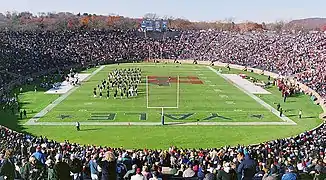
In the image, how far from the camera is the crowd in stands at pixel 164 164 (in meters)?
9.77

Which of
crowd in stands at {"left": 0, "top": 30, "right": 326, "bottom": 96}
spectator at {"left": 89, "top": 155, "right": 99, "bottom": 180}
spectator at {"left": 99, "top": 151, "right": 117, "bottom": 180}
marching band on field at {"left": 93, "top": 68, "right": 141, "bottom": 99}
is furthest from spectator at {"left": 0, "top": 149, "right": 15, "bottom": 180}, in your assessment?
crowd in stands at {"left": 0, "top": 30, "right": 326, "bottom": 96}

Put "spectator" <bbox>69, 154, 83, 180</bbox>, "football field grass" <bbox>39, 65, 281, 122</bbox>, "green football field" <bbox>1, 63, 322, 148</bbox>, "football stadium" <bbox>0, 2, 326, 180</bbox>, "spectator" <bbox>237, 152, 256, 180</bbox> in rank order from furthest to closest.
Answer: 1. "football field grass" <bbox>39, 65, 281, 122</bbox>
2. "green football field" <bbox>1, 63, 322, 148</bbox>
3. "football stadium" <bbox>0, 2, 326, 180</bbox>
4. "spectator" <bbox>237, 152, 256, 180</bbox>
5. "spectator" <bbox>69, 154, 83, 180</bbox>

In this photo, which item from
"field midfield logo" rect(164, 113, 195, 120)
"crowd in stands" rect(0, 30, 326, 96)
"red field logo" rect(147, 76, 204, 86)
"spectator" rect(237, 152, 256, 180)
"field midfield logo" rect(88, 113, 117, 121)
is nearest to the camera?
"spectator" rect(237, 152, 256, 180)

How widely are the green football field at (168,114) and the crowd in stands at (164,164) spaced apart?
18.1 ft

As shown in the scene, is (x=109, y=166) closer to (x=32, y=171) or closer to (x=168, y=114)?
(x=32, y=171)

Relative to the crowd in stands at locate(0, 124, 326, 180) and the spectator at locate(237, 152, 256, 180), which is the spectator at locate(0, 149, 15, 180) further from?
the spectator at locate(237, 152, 256, 180)

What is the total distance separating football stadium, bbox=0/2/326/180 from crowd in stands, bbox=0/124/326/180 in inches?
1.4

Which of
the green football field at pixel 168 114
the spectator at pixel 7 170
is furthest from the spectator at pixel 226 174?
the green football field at pixel 168 114

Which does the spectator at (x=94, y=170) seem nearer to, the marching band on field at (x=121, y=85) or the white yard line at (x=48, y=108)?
the white yard line at (x=48, y=108)

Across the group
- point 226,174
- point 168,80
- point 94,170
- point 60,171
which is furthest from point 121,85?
point 60,171

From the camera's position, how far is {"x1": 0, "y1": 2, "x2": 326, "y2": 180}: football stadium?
1261 centimetres

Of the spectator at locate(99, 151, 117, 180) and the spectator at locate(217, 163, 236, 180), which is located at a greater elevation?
the spectator at locate(99, 151, 117, 180)

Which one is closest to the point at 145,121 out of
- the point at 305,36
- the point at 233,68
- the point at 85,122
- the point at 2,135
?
the point at 85,122

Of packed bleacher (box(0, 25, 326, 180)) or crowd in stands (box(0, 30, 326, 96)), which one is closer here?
packed bleacher (box(0, 25, 326, 180))
